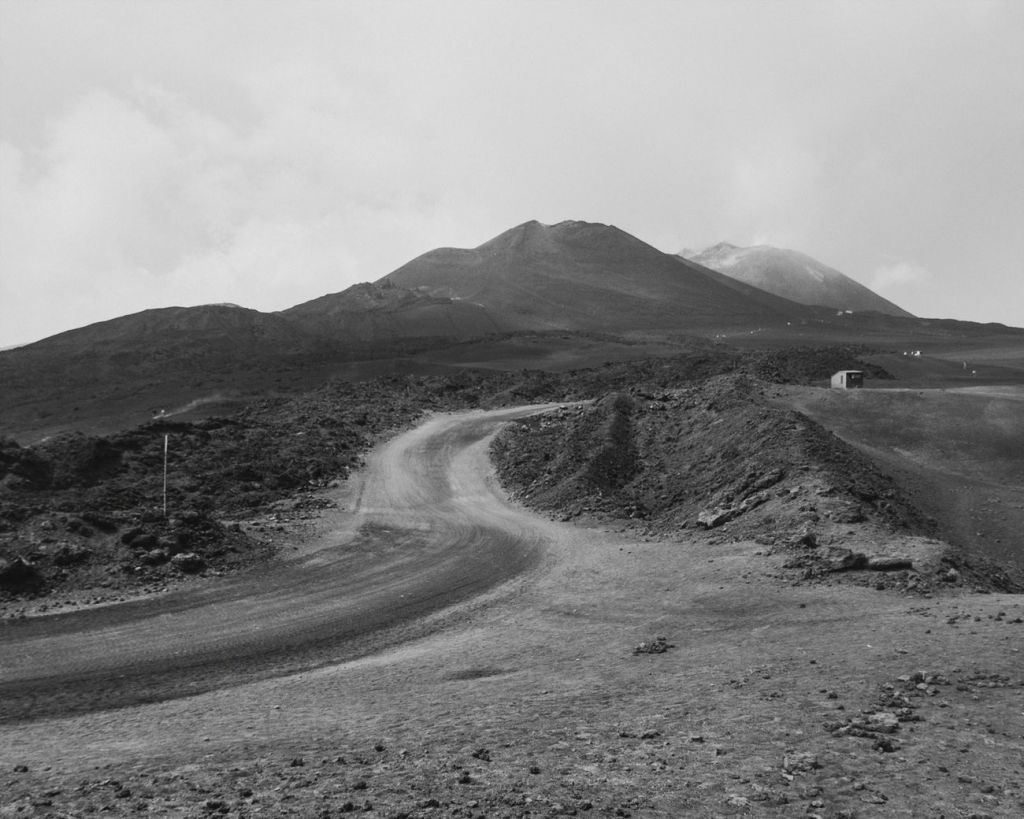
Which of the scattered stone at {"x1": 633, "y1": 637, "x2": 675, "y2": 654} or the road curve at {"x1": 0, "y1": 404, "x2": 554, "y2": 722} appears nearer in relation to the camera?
the road curve at {"x1": 0, "y1": 404, "x2": 554, "y2": 722}

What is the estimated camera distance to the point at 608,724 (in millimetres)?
8984

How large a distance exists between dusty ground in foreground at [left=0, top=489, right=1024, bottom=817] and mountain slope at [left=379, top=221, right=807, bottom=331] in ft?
369

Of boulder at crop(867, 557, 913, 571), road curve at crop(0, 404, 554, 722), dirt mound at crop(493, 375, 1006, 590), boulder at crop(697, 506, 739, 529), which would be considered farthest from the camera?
boulder at crop(697, 506, 739, 529)

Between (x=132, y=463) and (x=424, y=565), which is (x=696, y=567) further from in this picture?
(x=132, y=463)

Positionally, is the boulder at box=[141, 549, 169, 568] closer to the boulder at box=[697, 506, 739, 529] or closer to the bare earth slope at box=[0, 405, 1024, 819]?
the bare earth slope at box=[0, 405, 1024, 819]

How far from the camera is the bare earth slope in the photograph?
7023mm

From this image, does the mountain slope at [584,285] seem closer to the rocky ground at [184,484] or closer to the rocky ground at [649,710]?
the rocky ground at [184,484]

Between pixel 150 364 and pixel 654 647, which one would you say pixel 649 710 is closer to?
pixel 654 647

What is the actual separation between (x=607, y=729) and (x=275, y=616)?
8.67 metres

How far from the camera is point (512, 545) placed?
69.6 feet

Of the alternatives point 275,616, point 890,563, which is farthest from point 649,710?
point 275,616

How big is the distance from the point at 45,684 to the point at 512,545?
1179 cm

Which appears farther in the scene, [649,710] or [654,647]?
[654,647]

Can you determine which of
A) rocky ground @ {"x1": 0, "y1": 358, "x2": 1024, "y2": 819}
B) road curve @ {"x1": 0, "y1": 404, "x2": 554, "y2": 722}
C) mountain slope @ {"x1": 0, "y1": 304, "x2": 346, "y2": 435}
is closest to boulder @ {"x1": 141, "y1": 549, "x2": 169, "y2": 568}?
road curve @ {"x1": 0, "y1": 404, "x2": 554, "y2": 722}
